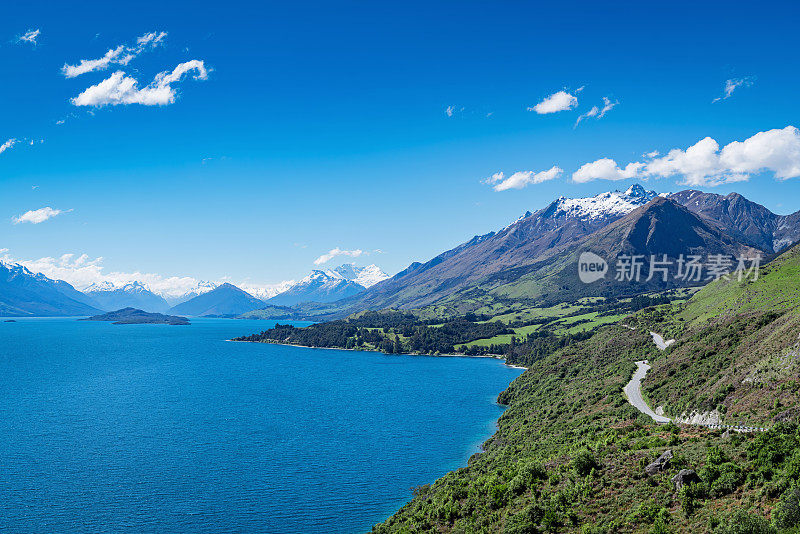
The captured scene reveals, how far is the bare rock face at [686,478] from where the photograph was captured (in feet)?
125

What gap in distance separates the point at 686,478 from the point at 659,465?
13.7 ft

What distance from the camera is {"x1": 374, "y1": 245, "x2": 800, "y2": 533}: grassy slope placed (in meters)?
36.5

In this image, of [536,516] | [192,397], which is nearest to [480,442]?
[536,516]

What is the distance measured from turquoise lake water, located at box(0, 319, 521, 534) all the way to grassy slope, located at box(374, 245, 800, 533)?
12.3 metres

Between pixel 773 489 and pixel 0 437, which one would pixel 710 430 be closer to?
pixel 773 489

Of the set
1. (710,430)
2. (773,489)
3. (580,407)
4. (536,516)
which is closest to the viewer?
(773,489)

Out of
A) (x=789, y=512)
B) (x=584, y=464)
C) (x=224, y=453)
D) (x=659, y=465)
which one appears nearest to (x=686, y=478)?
(x=659, y=465)

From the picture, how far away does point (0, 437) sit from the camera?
104500 millimetres

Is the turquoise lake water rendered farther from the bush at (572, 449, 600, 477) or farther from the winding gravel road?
the bush at (572, 449, 600, 477)

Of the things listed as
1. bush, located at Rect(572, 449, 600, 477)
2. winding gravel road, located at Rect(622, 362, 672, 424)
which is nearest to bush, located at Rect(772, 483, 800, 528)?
bush, located at Rect(572, 449, 600, 477)

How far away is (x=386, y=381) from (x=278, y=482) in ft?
364

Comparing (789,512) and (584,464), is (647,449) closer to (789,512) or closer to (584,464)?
(584,464)

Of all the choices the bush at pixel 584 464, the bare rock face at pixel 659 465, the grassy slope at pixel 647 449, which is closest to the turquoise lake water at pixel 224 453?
the grassy slope at pixel 647 449

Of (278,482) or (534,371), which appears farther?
(534,371)
